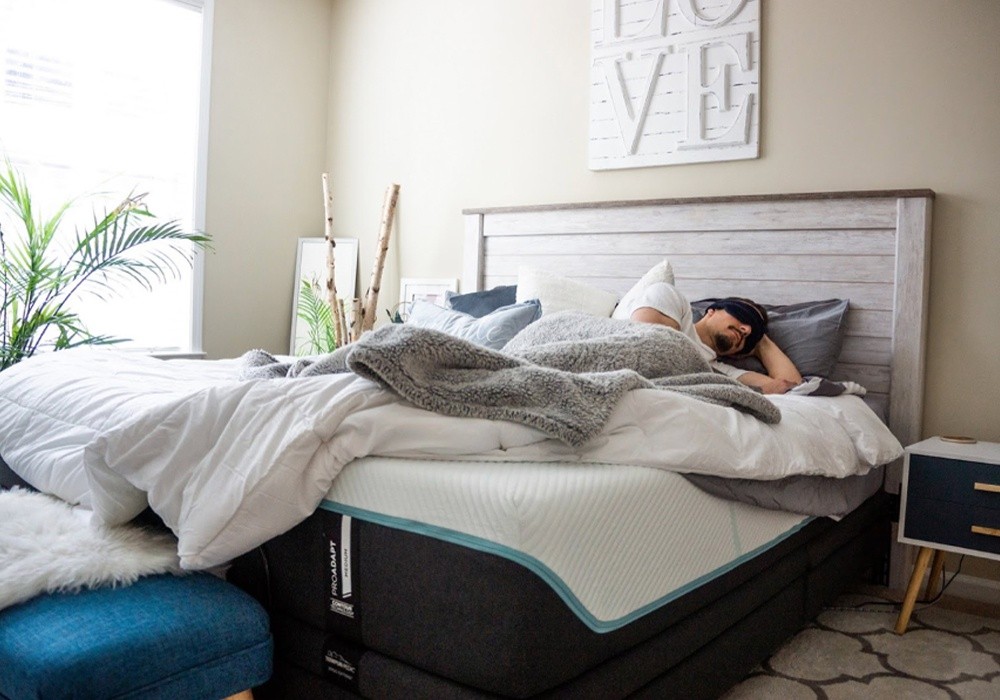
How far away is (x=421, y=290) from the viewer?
4293 millimetres

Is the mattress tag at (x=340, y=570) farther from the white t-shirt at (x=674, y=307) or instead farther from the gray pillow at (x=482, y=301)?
the gray pillow at (x=482, y=301)

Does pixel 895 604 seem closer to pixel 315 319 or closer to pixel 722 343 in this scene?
pixel 722 343

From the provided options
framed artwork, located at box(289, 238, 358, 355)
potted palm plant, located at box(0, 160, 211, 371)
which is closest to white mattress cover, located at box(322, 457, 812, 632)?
potted palm plant, located at box(0, 160, 211, 371)

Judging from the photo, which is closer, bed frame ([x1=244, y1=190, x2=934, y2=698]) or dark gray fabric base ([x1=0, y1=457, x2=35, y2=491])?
bed frame ([x1=244, y1=190, x2=934, y2=698])

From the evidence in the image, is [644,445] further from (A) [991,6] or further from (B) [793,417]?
(A) [991,6]

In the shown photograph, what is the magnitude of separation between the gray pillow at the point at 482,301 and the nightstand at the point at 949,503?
1552mm

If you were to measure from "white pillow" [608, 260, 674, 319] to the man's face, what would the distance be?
0.27 m

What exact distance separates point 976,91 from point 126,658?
9.73 ft

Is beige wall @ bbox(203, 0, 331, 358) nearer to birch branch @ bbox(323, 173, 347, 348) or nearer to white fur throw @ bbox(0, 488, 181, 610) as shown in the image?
birch branch @ bbox(323, 173, 347, 348)

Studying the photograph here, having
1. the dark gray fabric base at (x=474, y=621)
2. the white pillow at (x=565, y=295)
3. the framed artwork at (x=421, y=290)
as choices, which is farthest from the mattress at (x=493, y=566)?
the framed artwork at (x=421, y=290)

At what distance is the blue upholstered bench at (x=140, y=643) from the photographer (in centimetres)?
120

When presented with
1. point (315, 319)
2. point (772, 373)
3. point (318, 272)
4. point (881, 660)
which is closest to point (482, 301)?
point (772, 373)

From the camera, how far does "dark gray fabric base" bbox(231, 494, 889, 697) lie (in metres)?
1.20

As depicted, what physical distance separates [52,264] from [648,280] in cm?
248
